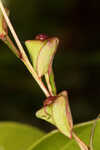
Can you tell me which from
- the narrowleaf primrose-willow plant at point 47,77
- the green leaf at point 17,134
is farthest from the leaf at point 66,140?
the green leaf at point 17,134

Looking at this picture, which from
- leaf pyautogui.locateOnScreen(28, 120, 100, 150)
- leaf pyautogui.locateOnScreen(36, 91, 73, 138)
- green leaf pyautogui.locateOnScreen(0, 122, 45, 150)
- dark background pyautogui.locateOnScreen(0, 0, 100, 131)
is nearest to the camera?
leaf pyautogui.locateOnScreen(36, 91, 73, 138)

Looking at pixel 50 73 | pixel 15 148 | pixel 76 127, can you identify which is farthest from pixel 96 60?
pixel 50 73

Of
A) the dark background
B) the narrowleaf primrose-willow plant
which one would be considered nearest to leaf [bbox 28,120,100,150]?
the narrowleaf primrose-willow plant

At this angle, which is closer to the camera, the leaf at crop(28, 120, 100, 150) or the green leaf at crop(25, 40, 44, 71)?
the green leaf at crop(25, 40, 44, 71)

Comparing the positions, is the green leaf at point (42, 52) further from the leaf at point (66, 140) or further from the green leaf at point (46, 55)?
the leaf at point (66, 140)

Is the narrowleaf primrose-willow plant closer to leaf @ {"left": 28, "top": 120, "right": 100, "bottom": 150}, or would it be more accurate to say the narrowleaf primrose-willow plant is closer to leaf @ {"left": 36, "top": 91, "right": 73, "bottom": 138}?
leaf @ {"left": 36, "top": 91, "right": 73, "bottom": 138}

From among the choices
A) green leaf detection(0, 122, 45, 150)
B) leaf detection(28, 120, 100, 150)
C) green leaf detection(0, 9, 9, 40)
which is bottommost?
green leaf detection(0, 122, 45, 150)

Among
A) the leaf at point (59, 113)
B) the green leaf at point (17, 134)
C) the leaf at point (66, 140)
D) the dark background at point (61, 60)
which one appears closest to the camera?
the leaf at point (59, 113)
